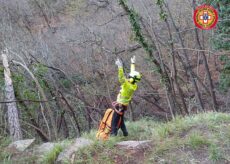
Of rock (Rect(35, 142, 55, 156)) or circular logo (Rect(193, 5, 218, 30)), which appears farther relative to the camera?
circular logo (Rect(193, 5, 218, 30))

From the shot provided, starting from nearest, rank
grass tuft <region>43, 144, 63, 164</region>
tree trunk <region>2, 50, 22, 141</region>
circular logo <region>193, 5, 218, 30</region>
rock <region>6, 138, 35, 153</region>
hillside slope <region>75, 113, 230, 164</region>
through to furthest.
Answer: hillside slope <region>75, 113, 230, 164</region>
grass tuft <region>43, 144, 63, 164</region>
rock <region>6, 138, 35, 153</region>
tree trunk <region>2, 50, 22, 141</region>
circular logo <region>193, 5, 218, 30</region>

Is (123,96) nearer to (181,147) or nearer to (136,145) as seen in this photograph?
(136,145)

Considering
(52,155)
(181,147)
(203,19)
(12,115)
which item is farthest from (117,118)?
(203,19)

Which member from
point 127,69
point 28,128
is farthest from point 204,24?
point 28,128

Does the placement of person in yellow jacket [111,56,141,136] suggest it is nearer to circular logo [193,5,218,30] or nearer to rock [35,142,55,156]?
rock [35,142,55,156]

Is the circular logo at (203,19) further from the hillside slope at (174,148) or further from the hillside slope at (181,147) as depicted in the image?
the hillside slope at (181,147)

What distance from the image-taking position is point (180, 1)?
18438mm

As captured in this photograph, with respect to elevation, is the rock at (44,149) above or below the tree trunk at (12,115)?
below

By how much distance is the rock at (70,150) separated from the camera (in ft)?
17.8

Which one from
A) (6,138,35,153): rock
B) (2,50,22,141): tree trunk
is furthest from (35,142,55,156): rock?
(2,50,22,141): tree trunk

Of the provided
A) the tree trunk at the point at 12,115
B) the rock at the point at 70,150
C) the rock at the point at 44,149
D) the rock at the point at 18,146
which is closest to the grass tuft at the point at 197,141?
the rock at the point at 70,150

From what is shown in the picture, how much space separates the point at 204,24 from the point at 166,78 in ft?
8.64

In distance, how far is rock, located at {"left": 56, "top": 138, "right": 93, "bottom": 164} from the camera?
214 inches

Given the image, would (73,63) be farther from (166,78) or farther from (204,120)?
(204,120)
